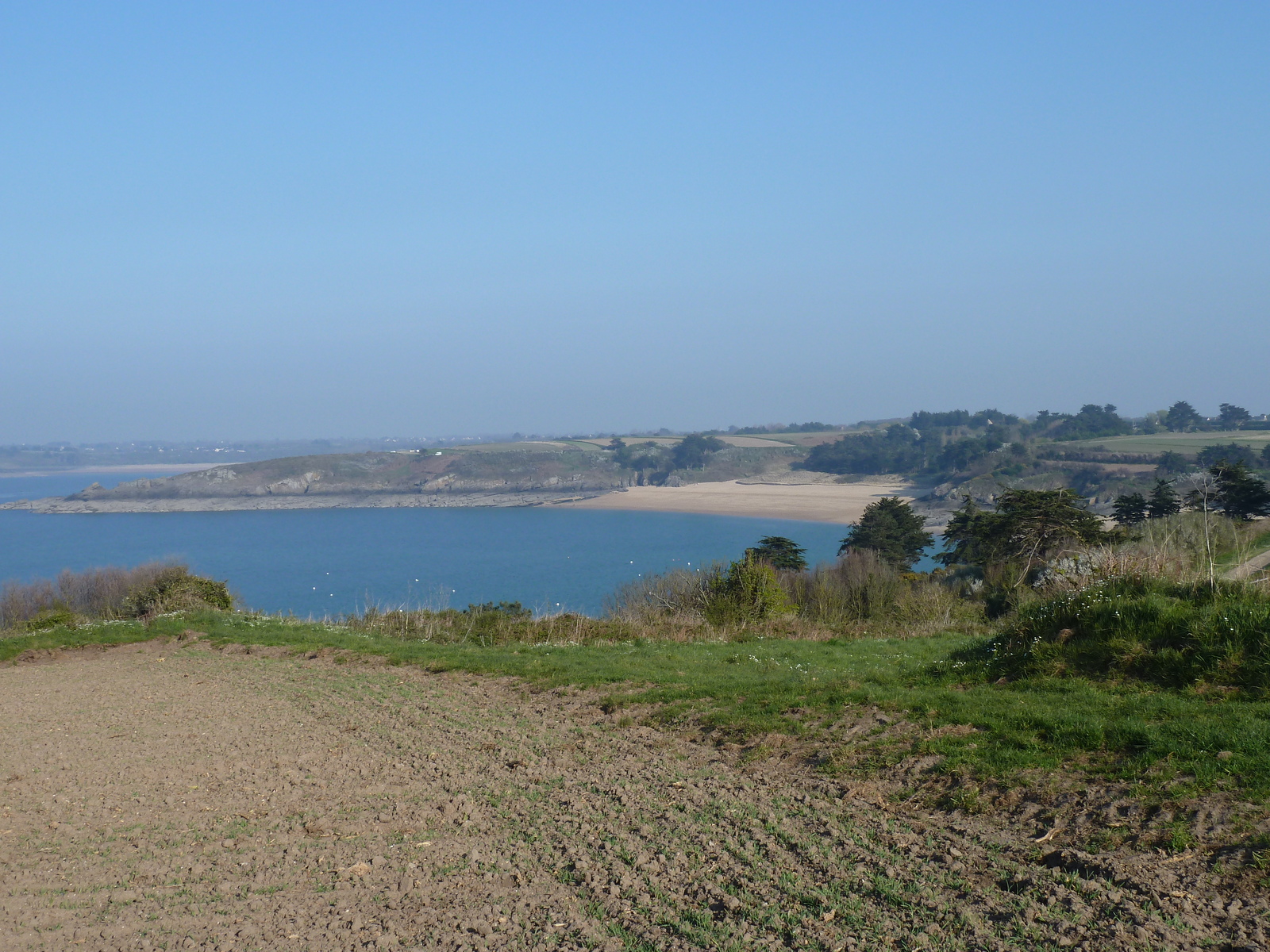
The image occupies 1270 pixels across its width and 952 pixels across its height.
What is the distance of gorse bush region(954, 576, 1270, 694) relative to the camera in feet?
22.3

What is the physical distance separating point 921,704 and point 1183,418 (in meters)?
135

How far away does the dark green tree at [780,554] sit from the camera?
35.4 metres

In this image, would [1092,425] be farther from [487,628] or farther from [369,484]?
[487,628]

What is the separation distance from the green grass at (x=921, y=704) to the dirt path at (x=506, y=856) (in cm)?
74

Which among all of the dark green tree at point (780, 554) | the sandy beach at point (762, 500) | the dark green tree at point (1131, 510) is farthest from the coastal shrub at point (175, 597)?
the sandy beach at point (762, 500)

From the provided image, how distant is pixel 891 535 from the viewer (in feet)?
154

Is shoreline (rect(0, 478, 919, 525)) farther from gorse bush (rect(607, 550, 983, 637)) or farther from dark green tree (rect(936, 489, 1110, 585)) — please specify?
gorse bush (rect(607, 550, 983, 637))

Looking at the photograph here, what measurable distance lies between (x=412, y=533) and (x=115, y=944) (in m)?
84.2

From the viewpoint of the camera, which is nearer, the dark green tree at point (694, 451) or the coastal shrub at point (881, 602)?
the coastal shrub at point (881, 602)

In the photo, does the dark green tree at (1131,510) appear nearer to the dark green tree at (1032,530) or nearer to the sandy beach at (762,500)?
the dark green tree at (1032,530)

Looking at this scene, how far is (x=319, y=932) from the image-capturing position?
4.30m

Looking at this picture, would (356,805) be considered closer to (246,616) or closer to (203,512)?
(246,616)

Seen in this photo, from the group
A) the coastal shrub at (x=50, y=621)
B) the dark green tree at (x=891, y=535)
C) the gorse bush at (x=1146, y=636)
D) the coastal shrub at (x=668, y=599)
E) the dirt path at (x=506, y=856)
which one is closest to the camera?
the dirt path at (x=506, y=856)

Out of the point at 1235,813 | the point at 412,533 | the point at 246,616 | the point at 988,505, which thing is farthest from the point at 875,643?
the point at 412,533
